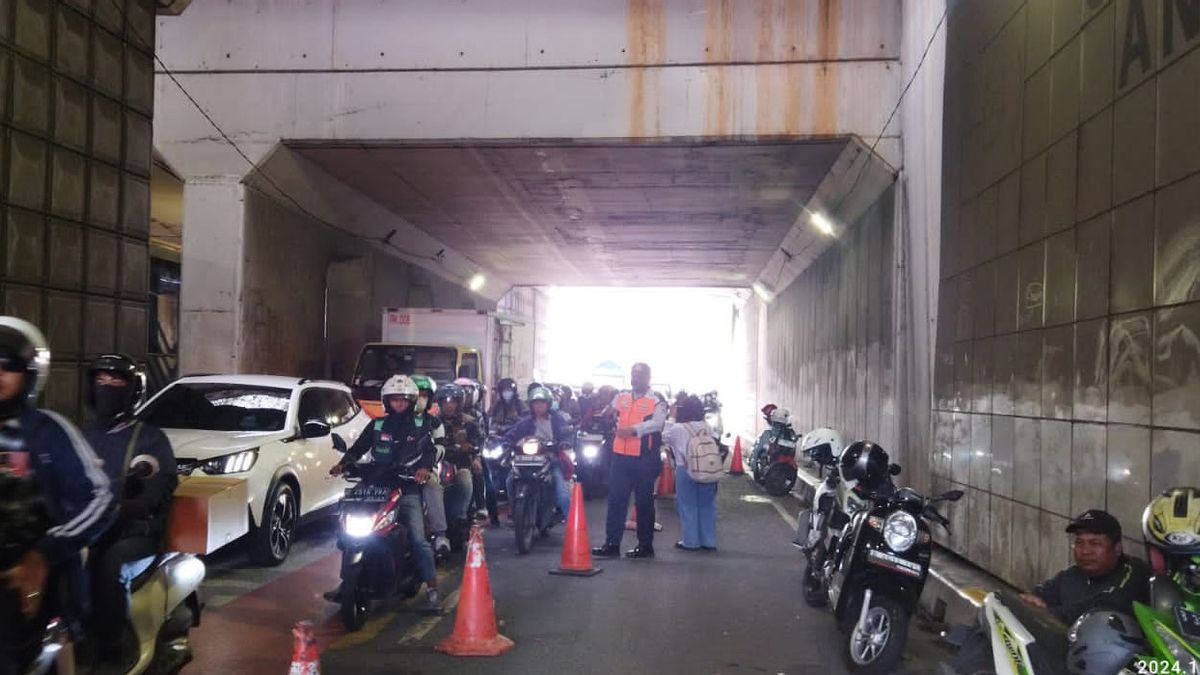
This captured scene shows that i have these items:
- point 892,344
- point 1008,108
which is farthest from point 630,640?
point 892,344

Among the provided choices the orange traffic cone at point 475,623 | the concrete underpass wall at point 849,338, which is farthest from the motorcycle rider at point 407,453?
the concrete underpass wall at point 849,338

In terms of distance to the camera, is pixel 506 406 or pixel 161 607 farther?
pixel 506 406

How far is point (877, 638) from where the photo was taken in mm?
5898

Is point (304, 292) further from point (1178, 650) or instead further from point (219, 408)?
point (1178, 650)

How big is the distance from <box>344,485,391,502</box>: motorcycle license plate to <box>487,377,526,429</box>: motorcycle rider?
5.65 metres

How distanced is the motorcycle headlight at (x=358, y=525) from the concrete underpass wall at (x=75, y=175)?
115 inches

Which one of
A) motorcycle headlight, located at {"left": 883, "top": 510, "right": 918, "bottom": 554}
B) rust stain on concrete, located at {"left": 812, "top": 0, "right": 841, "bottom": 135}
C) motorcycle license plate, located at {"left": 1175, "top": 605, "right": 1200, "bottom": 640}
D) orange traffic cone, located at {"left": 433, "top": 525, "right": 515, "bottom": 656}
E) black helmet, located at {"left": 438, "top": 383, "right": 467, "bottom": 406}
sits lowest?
orange traffic cone, located at {"left": 433, "top": 525, "right": 515, "bottom": 656}

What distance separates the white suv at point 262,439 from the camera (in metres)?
8.47

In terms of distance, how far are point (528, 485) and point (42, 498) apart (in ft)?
23.3

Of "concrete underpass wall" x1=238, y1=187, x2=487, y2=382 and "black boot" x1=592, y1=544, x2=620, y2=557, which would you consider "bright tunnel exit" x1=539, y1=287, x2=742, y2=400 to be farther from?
"black boot" x1=592, y1=544, x2=620, y2=557

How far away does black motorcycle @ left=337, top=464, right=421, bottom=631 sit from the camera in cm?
657

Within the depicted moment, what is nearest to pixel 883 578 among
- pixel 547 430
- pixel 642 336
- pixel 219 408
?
pixel 547 430

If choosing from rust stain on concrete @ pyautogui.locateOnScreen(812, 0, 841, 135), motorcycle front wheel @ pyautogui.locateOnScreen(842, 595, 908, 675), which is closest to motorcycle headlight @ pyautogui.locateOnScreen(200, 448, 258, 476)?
motorcycle front wheel @ pyautogui.locateOnScreen(842, 595, 908, 675)

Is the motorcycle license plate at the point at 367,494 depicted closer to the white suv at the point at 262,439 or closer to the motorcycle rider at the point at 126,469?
the white suv at the point at 262,439
